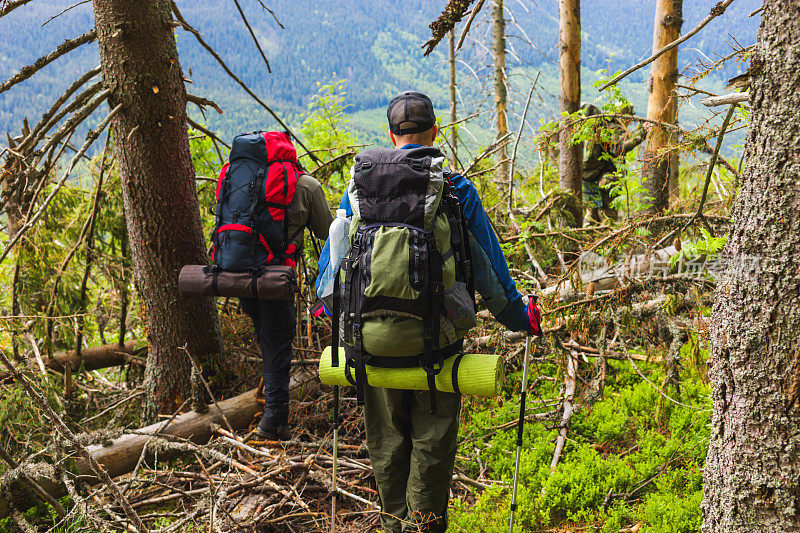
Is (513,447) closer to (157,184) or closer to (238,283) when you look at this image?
(238,283)

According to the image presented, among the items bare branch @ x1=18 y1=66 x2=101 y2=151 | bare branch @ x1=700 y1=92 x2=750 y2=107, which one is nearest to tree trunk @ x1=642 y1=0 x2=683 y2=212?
bare branch @ x1=700 y1=92 x2=750 y2=107

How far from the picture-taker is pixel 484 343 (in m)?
4.79

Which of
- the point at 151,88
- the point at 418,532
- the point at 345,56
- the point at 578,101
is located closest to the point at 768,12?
the point at 418,532

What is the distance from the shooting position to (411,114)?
8.84 feet

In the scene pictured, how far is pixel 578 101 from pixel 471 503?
5196 millimetres

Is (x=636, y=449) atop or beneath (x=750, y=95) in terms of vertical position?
beneath

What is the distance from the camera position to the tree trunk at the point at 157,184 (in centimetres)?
420

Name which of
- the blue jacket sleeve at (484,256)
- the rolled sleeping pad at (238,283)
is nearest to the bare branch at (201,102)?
the rolled sleeping pad at (238,283)

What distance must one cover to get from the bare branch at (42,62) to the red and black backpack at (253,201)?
1606 mm

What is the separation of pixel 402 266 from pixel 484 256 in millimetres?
565

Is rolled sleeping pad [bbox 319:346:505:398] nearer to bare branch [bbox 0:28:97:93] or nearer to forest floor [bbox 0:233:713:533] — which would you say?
forest floor [bbox 0:233:713:533]

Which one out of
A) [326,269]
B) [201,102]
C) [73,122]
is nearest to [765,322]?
[326,269]

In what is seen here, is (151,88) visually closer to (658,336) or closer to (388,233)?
(388,233)

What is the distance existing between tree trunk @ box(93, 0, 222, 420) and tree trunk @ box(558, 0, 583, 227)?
4571mm
